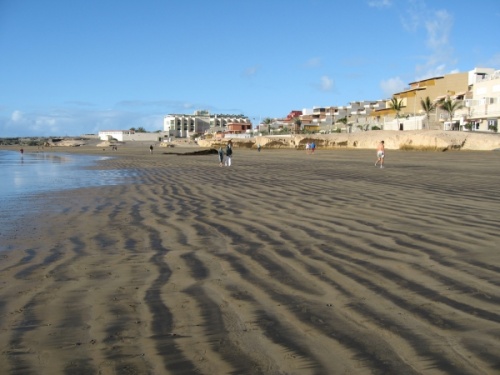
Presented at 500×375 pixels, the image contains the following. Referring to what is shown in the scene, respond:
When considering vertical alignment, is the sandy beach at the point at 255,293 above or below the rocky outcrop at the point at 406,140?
below

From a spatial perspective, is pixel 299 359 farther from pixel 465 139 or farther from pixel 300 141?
pixel 300 141

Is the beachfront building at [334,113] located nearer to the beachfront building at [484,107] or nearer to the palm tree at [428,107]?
the palm tree at [428,107]

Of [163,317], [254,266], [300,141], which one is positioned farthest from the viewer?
[300,141]

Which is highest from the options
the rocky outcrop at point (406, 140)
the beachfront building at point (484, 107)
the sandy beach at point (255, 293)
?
the beachfront building at point (484, 107)

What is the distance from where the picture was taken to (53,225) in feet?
25.1

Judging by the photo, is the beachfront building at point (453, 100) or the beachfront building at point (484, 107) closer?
the beachfront building at point (484, 107)

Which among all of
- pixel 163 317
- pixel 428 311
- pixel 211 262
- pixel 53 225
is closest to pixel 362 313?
pixel 428 311

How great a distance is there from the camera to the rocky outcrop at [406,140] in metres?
37.0

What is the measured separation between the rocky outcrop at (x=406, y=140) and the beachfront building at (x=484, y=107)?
11.5 meters

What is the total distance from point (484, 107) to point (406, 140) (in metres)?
14.6

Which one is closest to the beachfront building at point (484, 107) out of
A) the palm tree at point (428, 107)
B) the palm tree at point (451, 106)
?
the palm tree at point (451, 106)

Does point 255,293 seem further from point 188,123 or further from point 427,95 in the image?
point 188,123

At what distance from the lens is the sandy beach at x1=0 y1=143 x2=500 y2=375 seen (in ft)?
9.20

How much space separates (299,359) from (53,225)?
19.8 ft
